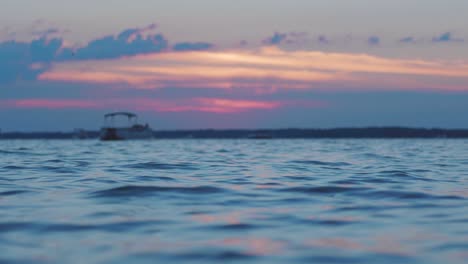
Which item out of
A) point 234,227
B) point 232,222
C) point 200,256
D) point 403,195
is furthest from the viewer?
point 403,195

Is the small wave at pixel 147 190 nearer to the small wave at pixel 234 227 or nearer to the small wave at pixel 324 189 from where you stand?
the small wave at pixel 324 189

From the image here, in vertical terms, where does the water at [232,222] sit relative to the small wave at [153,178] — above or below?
below

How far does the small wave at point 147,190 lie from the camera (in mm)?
12021

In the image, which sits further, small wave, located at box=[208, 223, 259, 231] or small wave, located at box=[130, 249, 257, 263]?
small wave, located at box=[208, 223, 259, 231]

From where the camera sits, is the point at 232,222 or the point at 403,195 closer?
the point at 232,222

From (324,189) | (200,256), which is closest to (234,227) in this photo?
(200,256)

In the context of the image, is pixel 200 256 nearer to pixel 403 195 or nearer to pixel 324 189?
pixel 403 195

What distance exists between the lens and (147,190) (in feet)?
41.7

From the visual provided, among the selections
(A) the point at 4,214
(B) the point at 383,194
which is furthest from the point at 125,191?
(B) the point at 383,194

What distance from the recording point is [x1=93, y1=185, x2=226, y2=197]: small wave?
1202 cm

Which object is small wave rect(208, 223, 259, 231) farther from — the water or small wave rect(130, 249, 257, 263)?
small wave rect(130, 249, 257, 263)

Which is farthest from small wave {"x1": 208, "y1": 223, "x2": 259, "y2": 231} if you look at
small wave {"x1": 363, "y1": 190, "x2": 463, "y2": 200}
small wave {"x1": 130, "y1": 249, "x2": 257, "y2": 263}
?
small wave {"x1": 363, "y1": 190, "x2": 463, "y2": 200}

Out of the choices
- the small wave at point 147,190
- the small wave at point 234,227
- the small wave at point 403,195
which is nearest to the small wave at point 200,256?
the small wave at point 234,227

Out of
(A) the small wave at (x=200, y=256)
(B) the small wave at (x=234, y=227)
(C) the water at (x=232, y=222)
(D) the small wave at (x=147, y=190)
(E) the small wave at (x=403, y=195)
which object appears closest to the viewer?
(A) the small wave at (x=200, y=256)
